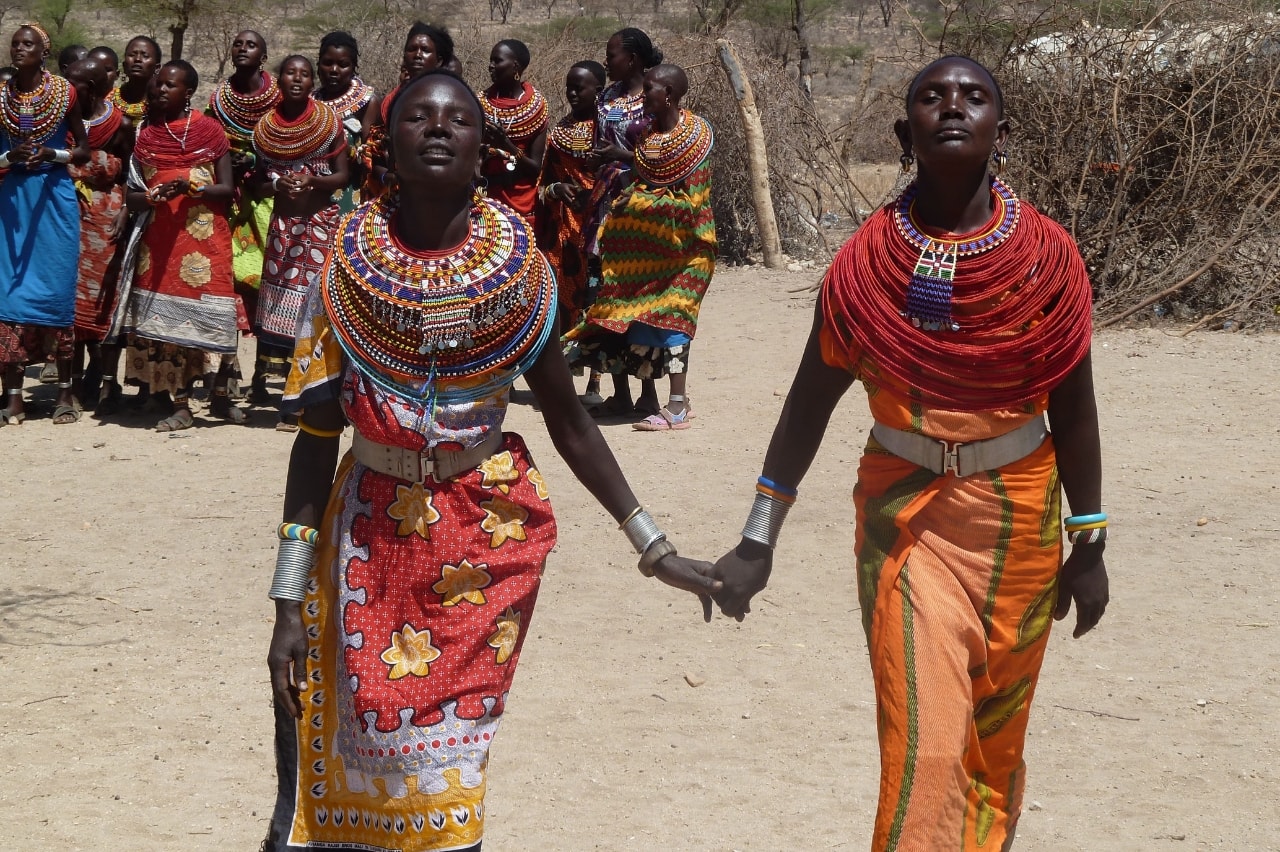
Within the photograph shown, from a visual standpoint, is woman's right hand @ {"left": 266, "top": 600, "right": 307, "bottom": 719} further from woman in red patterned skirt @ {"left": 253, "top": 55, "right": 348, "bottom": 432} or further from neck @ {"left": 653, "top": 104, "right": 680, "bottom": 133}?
neck @ {"left": 653, "top": 104, "right": 680, "bottom": 133}

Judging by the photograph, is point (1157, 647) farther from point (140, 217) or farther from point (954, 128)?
point (140, 217)

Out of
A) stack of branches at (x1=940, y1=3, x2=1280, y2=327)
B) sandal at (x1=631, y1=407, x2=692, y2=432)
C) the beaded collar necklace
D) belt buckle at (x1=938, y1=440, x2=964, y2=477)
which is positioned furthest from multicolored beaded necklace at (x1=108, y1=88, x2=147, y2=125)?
belt buckle at (x1=938, y1=440, x2=964, y2=477)

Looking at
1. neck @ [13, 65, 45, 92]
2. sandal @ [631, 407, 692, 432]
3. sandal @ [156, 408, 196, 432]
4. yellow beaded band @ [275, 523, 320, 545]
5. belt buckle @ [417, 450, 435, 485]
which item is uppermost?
neck @ [13, 65, 45, 92]

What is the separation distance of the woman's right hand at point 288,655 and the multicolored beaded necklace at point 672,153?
5611 mm

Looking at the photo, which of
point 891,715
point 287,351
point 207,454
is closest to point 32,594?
point 207,454

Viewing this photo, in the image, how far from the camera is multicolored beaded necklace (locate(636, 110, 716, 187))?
8.21 metres

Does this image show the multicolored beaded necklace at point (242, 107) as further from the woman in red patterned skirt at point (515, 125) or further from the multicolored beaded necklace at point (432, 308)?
the multicolored beaded necklace at point (432, 308)

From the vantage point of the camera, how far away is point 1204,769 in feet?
14.1

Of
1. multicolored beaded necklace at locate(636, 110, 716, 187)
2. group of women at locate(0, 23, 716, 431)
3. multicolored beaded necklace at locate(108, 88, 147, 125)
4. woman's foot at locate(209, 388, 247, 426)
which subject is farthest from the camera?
multicolored beaded necklace at locate(108, 88, 147, 125)

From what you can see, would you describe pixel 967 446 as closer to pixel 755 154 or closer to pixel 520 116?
pixel 520 116

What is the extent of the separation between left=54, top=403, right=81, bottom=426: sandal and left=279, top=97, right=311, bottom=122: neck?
2232 mm

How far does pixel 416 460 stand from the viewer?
2.93 meters

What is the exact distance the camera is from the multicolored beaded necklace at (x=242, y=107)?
328 inches

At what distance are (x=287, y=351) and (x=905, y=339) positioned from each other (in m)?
6.12
